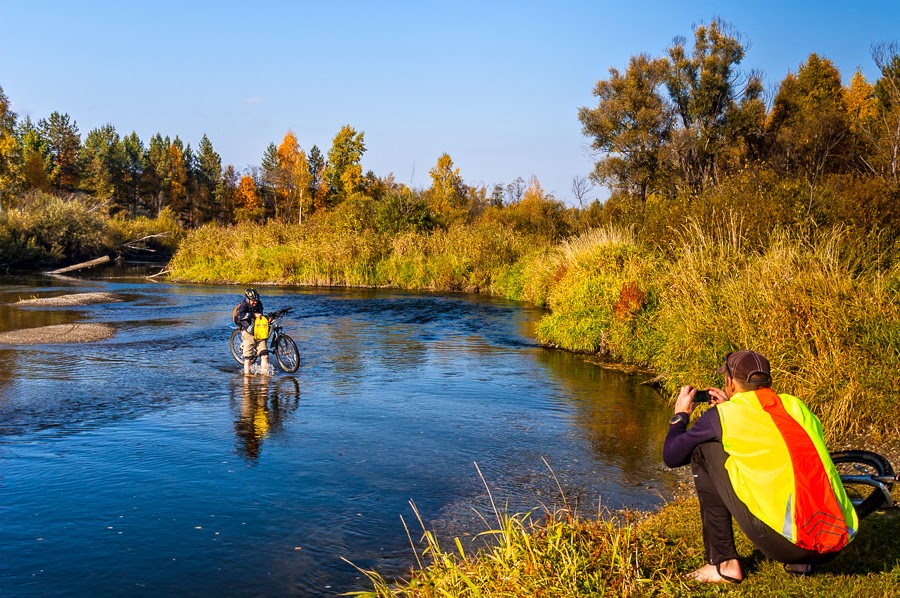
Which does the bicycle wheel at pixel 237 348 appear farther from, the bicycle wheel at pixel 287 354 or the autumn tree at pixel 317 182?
the autumn tree at pixel 317 182

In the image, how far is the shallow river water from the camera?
6289 millimetres

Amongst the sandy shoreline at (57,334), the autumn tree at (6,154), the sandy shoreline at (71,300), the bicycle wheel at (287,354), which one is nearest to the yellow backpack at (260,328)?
the bicycle wheel at (287,354)

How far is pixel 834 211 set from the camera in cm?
1551

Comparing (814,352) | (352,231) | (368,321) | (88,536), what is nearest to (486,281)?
(352,231)

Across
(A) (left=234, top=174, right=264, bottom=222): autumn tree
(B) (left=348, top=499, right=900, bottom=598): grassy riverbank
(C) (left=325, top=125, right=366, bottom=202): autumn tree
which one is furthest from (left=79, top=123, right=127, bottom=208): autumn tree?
(B) (left=348, top=499, right=900, bottom=598): grassy riverbank

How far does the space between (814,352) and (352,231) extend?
1341 inches

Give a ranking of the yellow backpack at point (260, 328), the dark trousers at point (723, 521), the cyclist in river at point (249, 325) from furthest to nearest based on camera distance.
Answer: the cyclist in river at point (249, 325), the yellow backpack at point (260, 328), the dark trousers at point (723, 521)

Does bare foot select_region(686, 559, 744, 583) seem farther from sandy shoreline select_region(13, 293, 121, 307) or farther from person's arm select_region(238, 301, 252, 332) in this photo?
sandy shoreline select_region(13, 293, 121, 307)

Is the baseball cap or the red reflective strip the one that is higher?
the baseball cap

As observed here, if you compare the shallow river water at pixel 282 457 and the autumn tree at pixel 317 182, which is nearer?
the shallow river water at pixel 282 457

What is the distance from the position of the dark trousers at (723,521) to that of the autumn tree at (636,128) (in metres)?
43.2

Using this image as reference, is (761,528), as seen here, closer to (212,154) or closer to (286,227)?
(286,227)

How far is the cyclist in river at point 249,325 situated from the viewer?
46.6 ft

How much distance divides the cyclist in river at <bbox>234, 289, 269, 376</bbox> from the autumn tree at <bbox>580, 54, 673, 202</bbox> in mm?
36131
